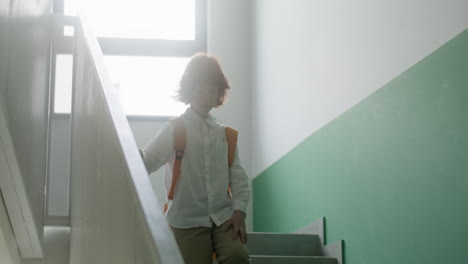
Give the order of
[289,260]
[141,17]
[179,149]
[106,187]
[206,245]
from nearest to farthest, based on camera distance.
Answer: [106,187] < [206,245] < [179,149] < [289,260] < [141,17]

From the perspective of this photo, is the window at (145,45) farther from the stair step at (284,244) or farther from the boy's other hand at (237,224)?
the boy's other hand at (237,224)

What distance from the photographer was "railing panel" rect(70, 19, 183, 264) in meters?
1.12

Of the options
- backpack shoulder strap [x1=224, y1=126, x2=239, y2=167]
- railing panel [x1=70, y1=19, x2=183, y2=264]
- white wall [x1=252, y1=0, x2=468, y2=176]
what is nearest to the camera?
railing panel [x1=70, y1=19, x2=183, y2=264]

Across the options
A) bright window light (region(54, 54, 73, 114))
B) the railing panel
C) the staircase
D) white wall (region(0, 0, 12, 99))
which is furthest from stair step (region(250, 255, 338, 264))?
white wall (region(0, 0, 12, 99))

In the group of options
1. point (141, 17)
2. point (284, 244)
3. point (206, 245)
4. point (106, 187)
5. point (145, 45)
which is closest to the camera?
point (106, 187)

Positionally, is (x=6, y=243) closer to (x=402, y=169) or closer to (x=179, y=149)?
(x=179, y=149)

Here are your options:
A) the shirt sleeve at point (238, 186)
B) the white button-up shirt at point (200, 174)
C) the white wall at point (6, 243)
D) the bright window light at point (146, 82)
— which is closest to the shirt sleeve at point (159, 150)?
the white button-up shirt at point (200, 174)

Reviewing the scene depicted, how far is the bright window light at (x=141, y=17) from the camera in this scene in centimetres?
585

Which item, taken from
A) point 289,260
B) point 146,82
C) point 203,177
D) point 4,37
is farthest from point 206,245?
point 146,82

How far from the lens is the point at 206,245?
7.05 feet

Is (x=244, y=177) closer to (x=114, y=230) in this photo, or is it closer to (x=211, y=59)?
(x=211, y=59)

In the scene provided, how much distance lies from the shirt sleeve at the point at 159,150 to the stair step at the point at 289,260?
39.8 inches

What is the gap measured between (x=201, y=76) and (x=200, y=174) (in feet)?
1.16

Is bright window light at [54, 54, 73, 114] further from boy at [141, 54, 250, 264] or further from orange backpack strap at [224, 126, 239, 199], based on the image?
orange backpack strap at [224, 126, 239, 199]
